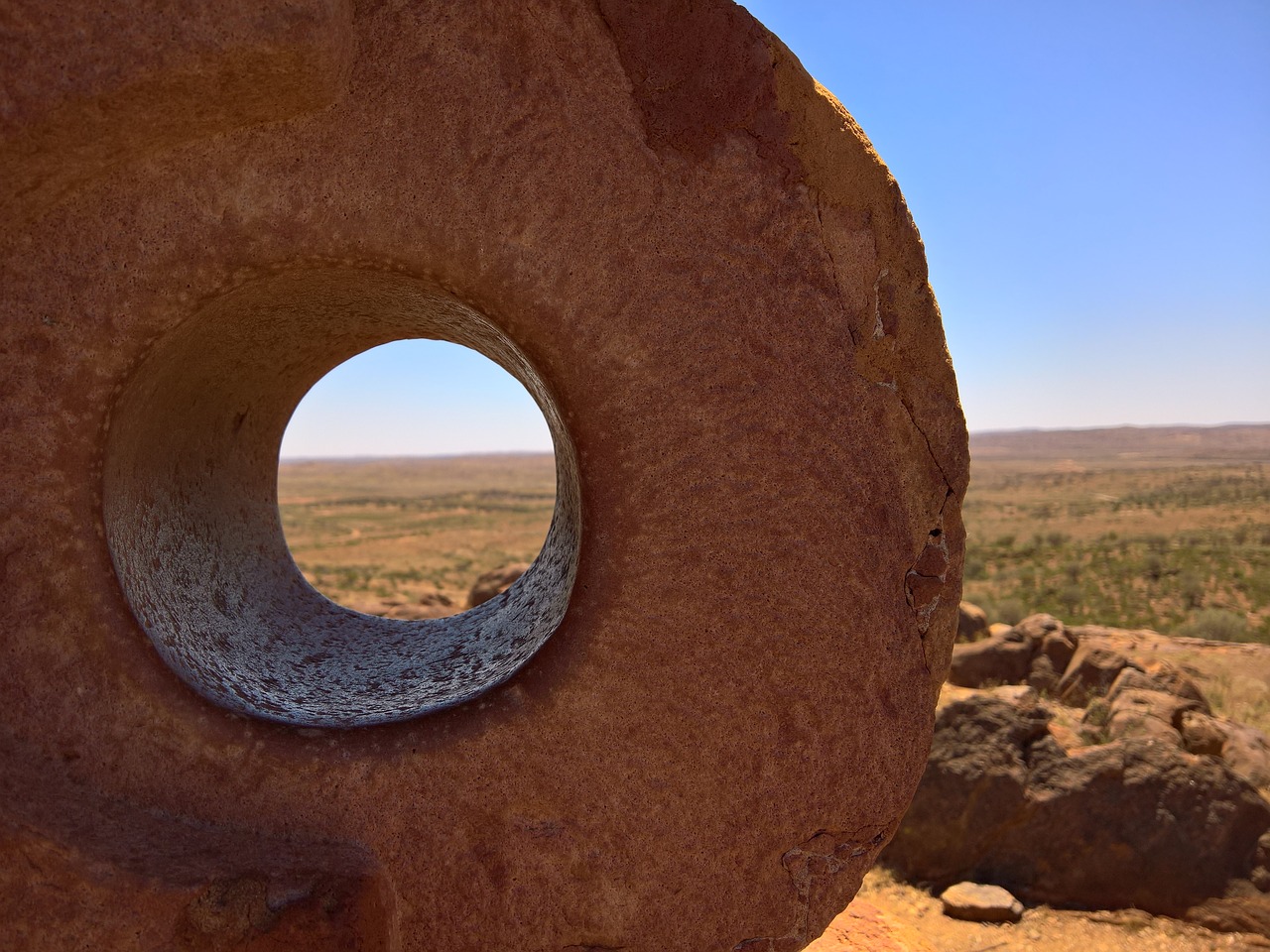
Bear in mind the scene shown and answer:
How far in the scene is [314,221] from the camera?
7.13ft

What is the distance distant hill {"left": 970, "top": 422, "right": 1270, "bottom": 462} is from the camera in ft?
286

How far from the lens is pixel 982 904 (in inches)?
179

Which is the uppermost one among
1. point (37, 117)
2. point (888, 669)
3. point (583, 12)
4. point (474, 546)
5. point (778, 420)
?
point (583, 12)

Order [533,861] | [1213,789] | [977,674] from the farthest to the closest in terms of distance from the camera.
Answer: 1. [977,674]
2. [1213,789]
3. [533,861]

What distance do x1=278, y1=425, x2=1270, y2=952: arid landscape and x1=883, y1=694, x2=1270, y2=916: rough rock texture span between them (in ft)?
0.57

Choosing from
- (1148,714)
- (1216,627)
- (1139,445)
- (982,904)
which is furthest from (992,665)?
(1139,445)

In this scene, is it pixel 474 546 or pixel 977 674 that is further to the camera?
pixel 474 546

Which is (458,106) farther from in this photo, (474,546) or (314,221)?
(474,546)

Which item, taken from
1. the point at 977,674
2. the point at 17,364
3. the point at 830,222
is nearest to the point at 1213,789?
the point at 977,674

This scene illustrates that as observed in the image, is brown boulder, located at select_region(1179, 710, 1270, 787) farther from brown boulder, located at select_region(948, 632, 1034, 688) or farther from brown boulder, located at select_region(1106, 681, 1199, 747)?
brown boulder, located at select_region(948, 632, 1034, 688)

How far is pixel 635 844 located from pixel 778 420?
4.02 ft

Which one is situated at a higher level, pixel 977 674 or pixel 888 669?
pixel 888 669

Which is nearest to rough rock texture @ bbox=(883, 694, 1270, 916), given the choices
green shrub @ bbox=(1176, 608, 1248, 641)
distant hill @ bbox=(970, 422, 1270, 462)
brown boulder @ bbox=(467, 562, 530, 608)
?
brown boulder @ bbox=(467, 562, 530, 608)

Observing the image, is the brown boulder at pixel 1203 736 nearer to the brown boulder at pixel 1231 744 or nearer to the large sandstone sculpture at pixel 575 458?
the brown boulder at pixel 1231 744
